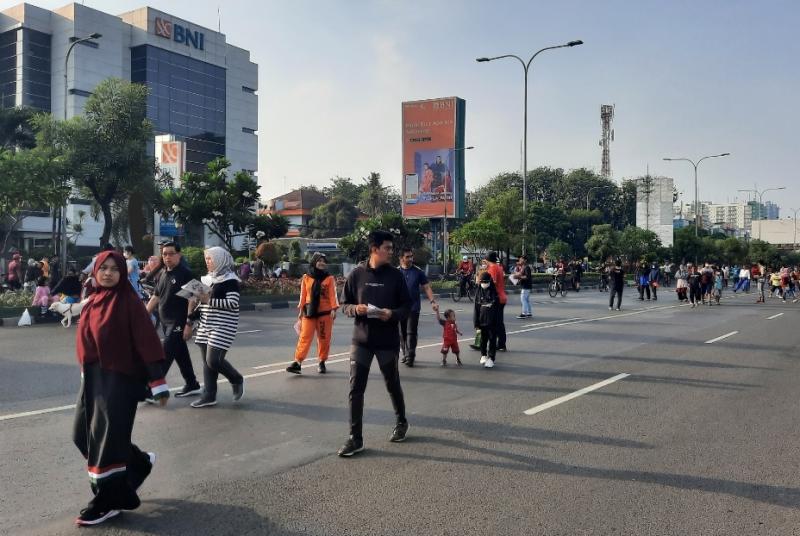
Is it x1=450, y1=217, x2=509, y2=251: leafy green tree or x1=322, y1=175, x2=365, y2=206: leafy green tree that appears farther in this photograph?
x1=322, y1=175, x2=365, y2=206: leafy green tree

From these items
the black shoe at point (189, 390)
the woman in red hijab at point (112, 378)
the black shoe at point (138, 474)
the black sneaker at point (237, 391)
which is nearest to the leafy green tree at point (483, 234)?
the black shoe at point (189, 390)

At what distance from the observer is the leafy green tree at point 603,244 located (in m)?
55.4

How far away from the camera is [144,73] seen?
7144 centimetres

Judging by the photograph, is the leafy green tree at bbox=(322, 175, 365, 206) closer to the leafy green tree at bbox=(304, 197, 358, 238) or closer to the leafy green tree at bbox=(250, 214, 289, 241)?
the leafy green tree at bbox=(304, 197, 358, 238)

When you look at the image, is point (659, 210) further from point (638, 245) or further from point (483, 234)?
point (483, 234)

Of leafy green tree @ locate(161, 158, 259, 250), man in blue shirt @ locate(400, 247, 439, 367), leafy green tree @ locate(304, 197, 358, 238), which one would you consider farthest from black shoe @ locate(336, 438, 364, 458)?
leafy green tree @ locate(304, 197, 358, 238)

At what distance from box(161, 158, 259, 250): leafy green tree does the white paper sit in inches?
986

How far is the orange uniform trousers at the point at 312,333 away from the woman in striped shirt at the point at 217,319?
1997 mm

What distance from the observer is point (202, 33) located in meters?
77.9

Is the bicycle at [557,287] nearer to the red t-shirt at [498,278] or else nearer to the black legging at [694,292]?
the black legging at [694,292]

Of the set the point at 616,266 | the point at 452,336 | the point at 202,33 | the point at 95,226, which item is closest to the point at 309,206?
the point at 202,33

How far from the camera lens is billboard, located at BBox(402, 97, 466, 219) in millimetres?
50500

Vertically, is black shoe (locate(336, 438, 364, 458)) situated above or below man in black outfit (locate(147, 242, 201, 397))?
below

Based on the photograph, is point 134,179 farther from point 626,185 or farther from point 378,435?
point 626,185
